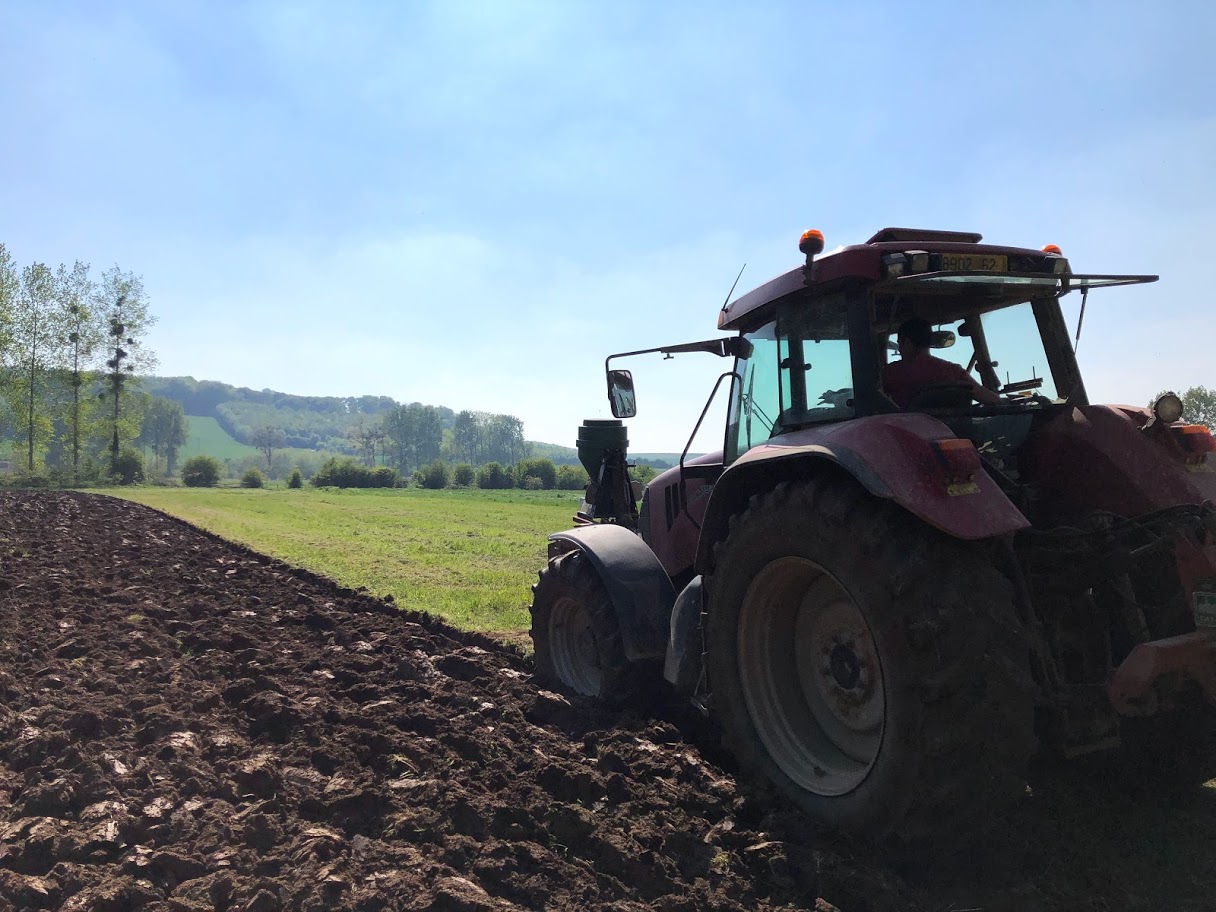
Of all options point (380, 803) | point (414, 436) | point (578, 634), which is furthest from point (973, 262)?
point (414, 436)

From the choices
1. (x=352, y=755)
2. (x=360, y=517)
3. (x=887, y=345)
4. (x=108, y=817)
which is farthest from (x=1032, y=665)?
(x=360, y=517)

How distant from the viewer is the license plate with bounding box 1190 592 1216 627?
277cm

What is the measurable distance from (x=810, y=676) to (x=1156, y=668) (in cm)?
129

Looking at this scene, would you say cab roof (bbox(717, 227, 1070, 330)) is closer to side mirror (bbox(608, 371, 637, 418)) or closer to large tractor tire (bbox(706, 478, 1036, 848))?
large tractor tire (bbox(706, 478, 1036, 848))

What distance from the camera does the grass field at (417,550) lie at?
368 inches

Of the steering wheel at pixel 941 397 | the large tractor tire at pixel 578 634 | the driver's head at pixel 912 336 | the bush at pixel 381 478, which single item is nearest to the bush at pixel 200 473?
the bush at pixel 381 478

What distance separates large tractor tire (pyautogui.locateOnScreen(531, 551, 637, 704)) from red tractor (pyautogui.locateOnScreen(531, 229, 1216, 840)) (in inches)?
1.3

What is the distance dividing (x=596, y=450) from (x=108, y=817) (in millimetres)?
3778

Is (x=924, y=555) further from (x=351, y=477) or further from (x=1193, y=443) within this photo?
(x=351, y=477)

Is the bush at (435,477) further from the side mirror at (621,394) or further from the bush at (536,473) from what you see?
the side mirror at (621,394)

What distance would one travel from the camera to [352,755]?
156 inches

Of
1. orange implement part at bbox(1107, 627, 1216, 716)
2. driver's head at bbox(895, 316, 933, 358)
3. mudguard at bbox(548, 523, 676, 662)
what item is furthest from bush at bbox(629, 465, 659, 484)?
orange implement part at bbox(1107, 627, 1216, 716)

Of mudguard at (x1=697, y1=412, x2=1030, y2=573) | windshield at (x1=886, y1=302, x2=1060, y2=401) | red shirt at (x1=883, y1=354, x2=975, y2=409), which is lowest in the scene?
mudguard at (x1=697, y1=412, x2=1030, y2=573)

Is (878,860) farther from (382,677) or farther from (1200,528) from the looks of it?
(382,677)
